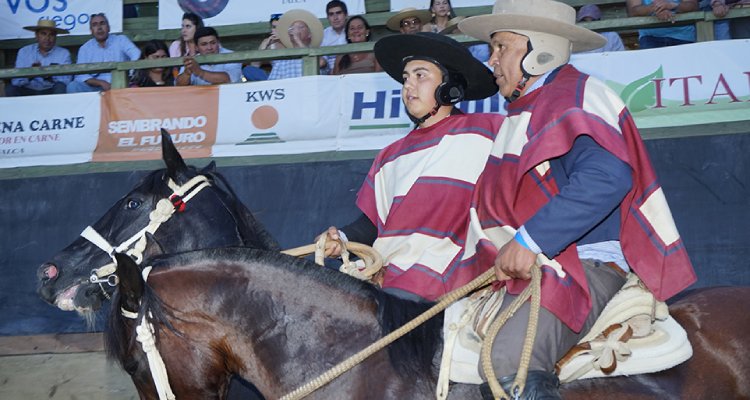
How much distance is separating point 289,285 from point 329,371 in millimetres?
325

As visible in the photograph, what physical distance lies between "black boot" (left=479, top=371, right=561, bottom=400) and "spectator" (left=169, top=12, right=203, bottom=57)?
7218mm

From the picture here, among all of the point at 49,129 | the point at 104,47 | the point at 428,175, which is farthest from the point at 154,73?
the point at 428,175

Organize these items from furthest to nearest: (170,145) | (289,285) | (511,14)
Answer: (170,145) → (511,14) → (289,285)

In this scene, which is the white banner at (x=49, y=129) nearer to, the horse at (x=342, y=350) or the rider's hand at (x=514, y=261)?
the horse at (x=342, y=350)

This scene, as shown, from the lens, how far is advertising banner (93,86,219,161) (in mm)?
8336

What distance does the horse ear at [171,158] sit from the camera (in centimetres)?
458

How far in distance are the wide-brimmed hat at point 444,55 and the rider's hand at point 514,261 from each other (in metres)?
1.32

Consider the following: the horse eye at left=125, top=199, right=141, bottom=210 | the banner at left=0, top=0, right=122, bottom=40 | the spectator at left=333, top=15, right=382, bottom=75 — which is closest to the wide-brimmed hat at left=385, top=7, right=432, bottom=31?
the spectator at left=333, top=15, right=382, bottom=75

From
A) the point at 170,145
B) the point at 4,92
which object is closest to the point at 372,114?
the point at 170,145

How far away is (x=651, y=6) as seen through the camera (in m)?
Answer: 8.20

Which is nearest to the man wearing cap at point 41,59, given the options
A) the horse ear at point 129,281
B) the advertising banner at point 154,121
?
the advertising banner at point 154,121

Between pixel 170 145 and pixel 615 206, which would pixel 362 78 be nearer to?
pixel 170 145

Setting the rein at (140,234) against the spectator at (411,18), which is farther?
the spectator at (411,18)

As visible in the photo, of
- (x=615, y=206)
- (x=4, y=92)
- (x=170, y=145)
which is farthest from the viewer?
(x=4, y=92)
